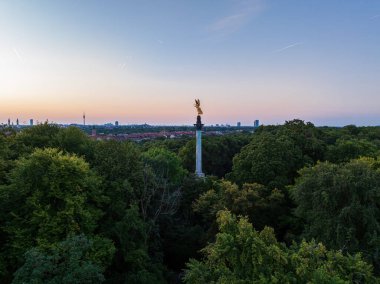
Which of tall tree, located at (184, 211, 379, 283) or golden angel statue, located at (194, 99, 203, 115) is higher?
golden angel statue, located at (194, 99, 203, 115)

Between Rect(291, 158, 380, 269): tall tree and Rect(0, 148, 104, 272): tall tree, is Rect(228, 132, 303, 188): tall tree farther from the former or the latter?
Rect(0, 148, 104, 272): tall tree

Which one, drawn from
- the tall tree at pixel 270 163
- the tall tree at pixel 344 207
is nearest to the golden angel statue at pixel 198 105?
the tall tree at pixel 270 163

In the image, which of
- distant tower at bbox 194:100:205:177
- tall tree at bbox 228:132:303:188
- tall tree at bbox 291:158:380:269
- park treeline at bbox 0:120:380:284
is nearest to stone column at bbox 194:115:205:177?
distant tower at bbox 194:100:205:177

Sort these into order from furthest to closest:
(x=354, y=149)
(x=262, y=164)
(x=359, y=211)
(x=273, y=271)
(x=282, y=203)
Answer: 1. (x=354, y=149)
2. (x=262, y=164)
3. (x=282, y=203)
4. (x=359, y=211)
5. (x=273, y=271)

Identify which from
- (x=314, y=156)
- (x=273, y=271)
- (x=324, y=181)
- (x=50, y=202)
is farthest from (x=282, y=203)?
(x=50, y=202)

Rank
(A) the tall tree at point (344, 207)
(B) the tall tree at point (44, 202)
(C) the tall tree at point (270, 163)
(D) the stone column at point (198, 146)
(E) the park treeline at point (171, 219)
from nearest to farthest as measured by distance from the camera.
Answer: (E) the park treeline at point (171, 219) < (B) the tall tree at point (44, 202) < (A) the tall tree at point (344, 207) < (C) the tall tree at point (270, 163) < (D) the stone column at point (198, 146)

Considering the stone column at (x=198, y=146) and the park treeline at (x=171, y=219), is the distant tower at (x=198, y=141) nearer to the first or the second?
the stone column at (x=198, y=146)

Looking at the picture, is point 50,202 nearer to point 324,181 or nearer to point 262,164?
point 324,181

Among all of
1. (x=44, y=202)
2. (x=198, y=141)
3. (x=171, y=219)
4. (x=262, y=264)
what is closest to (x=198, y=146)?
(x=198, y=141)
